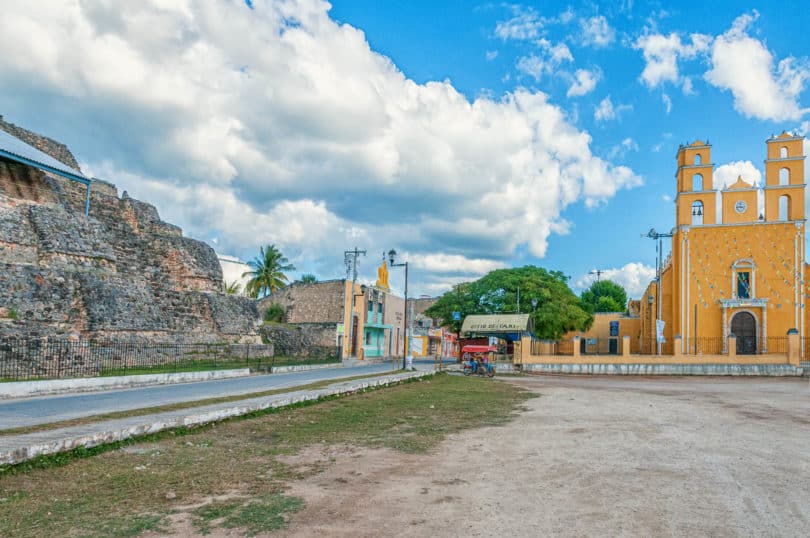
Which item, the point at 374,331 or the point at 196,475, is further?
the point at 374,331

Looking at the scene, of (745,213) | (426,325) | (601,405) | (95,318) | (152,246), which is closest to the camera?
(601,405)

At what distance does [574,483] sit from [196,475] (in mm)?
4309

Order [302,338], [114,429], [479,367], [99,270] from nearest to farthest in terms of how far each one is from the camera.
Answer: [114,429]
[99,270]
[479,367]
[302,338]

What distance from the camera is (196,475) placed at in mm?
6559

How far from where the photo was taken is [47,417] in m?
10.2

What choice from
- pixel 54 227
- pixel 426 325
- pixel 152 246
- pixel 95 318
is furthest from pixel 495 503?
pixel 426 325

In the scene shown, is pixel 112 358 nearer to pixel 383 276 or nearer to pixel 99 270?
pixel 99 270

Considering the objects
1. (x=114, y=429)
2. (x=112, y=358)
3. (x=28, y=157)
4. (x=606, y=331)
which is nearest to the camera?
(x=114, y=429)

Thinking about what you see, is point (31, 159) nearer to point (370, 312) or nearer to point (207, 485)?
point (207, 485)

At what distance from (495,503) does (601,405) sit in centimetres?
1047

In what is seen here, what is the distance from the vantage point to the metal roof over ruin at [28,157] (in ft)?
73.1

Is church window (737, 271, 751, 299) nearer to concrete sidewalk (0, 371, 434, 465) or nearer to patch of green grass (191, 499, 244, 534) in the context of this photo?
concrete sidewalk (0, 371, 434, 465)

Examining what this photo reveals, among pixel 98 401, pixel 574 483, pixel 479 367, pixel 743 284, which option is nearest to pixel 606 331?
pixel 743 284

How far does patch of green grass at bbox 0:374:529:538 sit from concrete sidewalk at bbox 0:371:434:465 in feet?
0.60
